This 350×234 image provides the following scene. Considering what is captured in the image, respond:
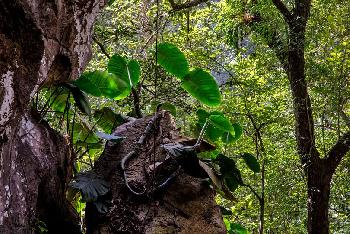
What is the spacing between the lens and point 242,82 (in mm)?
7137

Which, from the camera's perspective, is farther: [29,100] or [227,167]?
[227,167]

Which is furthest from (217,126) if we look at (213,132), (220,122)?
(213,132)

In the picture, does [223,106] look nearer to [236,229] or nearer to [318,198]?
[318,198]

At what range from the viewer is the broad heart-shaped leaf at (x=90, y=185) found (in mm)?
2938

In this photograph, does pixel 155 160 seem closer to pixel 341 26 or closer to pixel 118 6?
pixel 341 26

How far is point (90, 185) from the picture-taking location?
304cm

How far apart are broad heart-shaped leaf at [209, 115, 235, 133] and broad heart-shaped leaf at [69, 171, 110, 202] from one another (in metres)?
1.06

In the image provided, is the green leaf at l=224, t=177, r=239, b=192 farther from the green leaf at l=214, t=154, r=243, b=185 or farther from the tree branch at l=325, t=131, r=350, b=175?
the tree branch at l=325, t=131, r=350, b=175

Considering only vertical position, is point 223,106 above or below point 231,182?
above

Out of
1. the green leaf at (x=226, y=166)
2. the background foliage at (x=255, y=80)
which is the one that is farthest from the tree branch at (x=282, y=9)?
the green leaf at (x=226, y=166)

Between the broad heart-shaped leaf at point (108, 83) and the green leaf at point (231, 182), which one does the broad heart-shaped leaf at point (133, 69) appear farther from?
the green leaf at point (231, 182)

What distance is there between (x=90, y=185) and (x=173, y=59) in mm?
1288

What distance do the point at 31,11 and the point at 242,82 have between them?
536 centimetres

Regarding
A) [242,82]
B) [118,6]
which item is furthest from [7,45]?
[118,6]
